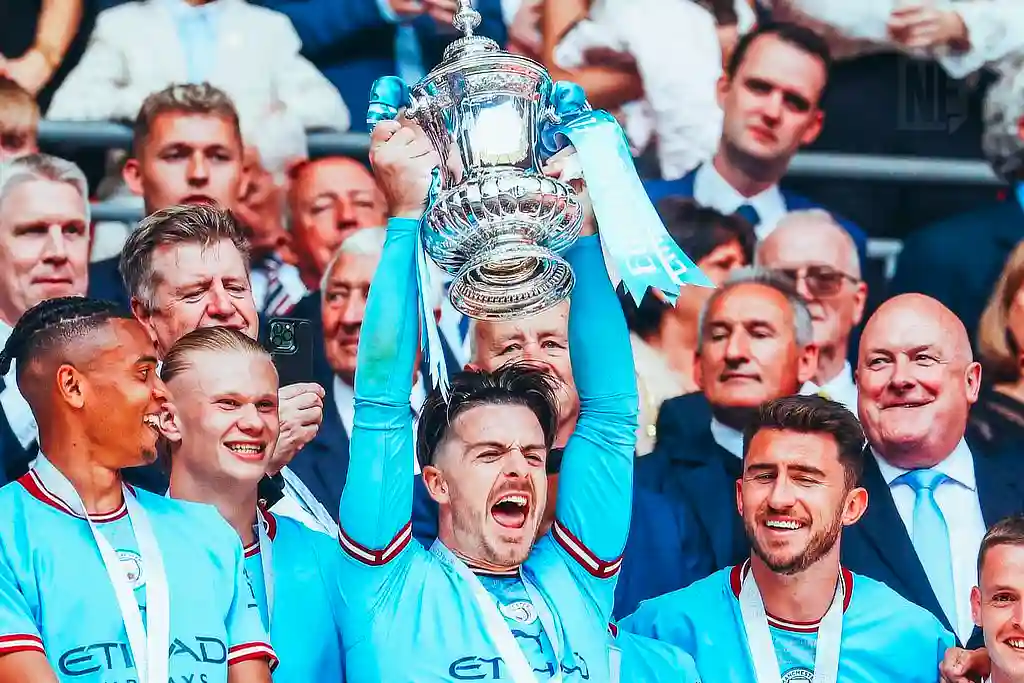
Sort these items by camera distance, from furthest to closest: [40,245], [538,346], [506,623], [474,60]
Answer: [40,245], [538,346], [506,623], [474,60]

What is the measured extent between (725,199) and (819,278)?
1.03 ft

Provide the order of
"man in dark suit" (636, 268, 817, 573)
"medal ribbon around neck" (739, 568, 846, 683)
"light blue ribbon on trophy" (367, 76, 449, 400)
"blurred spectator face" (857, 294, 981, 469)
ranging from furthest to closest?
"blurred spectator face" (857, 294, 981, 469) → "man in dark suit" (636, 268, 817, 573) → "medal ribbon around neck" (739, 568, 846, 683) → "light blue ribbon on trophy" (367, 76, 449, 400)

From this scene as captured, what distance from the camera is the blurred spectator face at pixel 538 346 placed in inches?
177

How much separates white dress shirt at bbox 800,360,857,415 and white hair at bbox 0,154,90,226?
5.92ft

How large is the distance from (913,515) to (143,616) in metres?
2.08

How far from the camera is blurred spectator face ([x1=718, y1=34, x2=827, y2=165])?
17.2 feet

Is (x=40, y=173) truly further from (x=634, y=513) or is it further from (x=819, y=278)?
(x=819, y=278)

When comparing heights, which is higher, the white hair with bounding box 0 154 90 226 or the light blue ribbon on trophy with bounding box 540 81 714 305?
the white hair with bounding box 0 154 90 226

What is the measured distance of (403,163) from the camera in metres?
3.97

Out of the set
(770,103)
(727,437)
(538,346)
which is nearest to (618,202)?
(538,346)

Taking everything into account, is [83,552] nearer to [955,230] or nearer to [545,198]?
[545,198]

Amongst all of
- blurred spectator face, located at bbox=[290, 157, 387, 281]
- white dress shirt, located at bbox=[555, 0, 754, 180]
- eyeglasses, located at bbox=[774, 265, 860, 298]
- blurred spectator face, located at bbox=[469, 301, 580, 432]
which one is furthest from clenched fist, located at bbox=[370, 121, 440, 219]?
eyeglasses, located at bbox=[774, 265, 860, 298]

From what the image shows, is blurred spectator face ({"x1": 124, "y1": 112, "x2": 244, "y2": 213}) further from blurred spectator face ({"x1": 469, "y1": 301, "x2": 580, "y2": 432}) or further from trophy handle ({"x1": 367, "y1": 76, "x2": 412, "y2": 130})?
trophy handle ({"x1": 367, "y1": 76, "x2": 412, "y2": 130})

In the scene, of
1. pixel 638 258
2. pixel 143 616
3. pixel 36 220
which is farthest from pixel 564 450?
pixel 36 220
